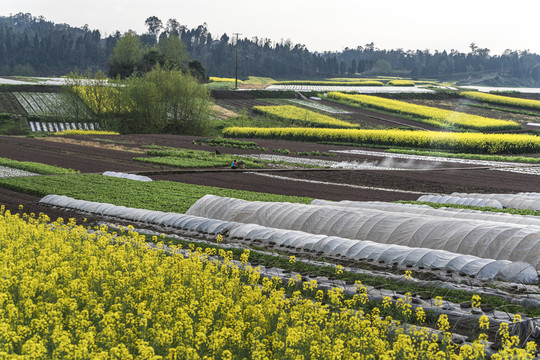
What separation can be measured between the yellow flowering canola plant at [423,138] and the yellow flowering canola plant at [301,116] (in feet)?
30.6

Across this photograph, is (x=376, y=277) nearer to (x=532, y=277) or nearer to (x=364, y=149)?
(x=532, y=277)

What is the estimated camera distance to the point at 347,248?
56.1 ft

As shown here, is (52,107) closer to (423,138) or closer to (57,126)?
(57,126)

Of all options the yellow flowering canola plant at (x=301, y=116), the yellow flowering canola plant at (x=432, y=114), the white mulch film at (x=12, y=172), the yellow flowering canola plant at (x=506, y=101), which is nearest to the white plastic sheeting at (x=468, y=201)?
the white mulch film at (x=12, y=172)

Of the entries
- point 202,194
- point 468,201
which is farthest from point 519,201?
point 202,194

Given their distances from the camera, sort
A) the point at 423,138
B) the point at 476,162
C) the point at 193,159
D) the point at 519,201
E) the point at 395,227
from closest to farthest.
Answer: the point at 395,227, the point at 519,201, the point at 193,159, the point at 476,162, the point at 423,138

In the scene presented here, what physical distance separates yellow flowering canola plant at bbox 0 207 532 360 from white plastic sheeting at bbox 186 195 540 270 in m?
5.85

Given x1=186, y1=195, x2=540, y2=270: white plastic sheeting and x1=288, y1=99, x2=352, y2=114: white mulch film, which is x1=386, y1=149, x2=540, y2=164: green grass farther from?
x1=288, y1=99, x2=352, y2=114: white mulch film

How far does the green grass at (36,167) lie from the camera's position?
36312 mm

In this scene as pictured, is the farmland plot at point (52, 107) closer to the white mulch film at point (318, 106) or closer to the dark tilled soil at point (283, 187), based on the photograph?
the white mulch film at point (318, 106)

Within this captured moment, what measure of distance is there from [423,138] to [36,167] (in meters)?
36.6

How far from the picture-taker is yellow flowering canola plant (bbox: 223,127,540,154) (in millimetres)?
56188

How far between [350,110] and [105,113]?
35055 millimetres

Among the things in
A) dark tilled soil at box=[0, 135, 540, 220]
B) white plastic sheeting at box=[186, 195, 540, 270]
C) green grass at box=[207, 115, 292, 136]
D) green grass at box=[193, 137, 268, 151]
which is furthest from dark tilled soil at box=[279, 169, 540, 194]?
green grass at box=[207, 115, 292, 136]
